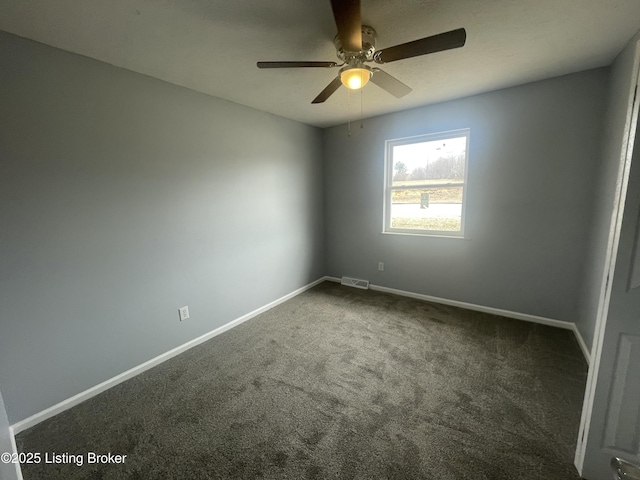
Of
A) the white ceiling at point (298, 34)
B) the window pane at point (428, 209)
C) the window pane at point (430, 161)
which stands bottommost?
the window pane at point (428, 209)

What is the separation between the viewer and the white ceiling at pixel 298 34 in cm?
140

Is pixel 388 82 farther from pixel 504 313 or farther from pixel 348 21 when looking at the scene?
pixel 504 313

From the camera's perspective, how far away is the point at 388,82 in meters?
1.82

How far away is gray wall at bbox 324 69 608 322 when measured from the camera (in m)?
2.40

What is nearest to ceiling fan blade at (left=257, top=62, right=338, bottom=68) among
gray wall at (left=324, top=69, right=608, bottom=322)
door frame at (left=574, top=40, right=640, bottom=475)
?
door frame at (left=574, top=40, right=640, bottom=475)

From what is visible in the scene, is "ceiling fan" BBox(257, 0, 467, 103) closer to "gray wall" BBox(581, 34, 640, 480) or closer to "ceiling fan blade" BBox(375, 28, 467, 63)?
"ceiling fan blade" BBox(375, 28, 467, 63)

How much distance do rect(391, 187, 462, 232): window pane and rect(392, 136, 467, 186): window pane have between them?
0.14 m

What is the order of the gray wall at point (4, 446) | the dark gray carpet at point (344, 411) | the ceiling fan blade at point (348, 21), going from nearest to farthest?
1. the gray wall at point (4, 446)
2. the ceiling fan blade at point (348, 21)
3. the dark gray carpet at point (344, 411)

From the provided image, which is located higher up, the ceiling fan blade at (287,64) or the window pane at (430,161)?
the ceiling fan blade at (287,64)

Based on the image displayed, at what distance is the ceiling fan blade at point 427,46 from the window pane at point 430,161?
1946mm

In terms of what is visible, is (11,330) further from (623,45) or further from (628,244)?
(623,45)

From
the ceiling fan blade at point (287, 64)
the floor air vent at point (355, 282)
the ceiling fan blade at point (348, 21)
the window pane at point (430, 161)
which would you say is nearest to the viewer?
the ceiling fan blade at point (348, 21)

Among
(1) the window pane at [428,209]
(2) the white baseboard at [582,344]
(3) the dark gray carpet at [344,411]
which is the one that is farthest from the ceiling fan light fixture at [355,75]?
(2) the white baseboard at [582,344]

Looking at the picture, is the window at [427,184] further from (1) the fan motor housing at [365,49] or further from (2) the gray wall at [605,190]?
(1) the fan motor housing at [365,49]
